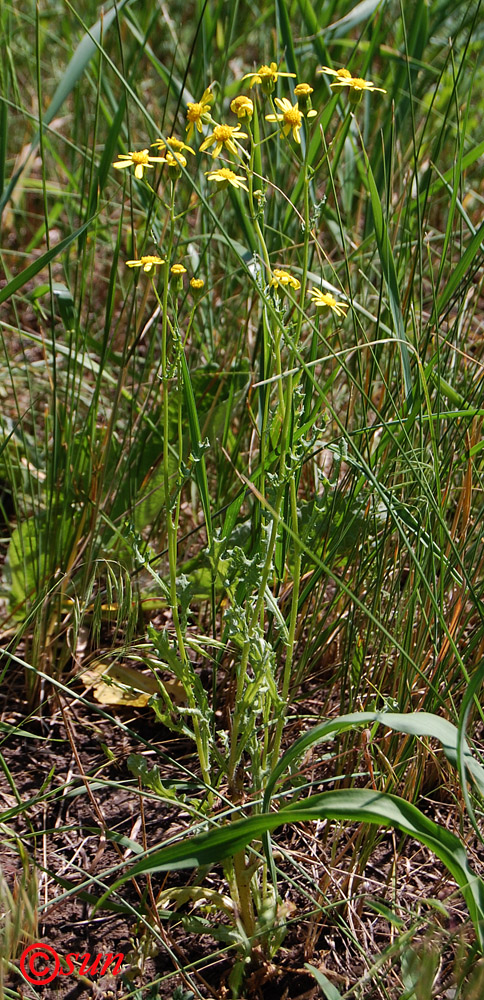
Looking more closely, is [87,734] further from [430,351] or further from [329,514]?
[430,351]

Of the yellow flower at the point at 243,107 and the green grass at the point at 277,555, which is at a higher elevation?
the yellow flower at the point at 243,107

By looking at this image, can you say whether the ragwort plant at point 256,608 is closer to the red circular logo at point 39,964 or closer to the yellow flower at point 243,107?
the yellow flower at point 243,107

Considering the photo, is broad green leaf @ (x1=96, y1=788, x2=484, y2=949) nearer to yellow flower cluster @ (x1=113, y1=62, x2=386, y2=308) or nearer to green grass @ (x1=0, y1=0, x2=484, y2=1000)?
green grass @ (x1=0, y1=0, x2=484, y2=1000)

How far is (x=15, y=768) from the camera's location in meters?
1.11

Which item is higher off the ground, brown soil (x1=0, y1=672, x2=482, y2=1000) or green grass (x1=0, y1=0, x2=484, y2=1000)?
green grass (x1=0, y1=0, x2=484, y2=1000)

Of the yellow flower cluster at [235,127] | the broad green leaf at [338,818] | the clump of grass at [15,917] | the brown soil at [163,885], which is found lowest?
the brown soil at [163,885]

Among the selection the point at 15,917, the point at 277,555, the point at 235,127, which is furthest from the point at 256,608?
the point at 235,127

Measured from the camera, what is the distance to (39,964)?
2.93ft

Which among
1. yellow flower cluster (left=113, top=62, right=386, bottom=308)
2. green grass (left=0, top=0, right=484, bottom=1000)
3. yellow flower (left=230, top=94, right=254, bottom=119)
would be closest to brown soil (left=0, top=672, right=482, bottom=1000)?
green grass (left=0, top=0, right=484, bottom=1000)

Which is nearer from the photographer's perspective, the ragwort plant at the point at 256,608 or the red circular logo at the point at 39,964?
the ragwort plant at the point at 256,608

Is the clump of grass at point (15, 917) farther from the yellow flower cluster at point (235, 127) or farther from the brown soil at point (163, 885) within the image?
the yellow flower cluster at point (235, 127)

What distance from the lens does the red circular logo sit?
858mm

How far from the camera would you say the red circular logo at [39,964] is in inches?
33.8

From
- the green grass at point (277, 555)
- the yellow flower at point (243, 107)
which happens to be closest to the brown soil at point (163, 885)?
the green grass at point (277, 555)
